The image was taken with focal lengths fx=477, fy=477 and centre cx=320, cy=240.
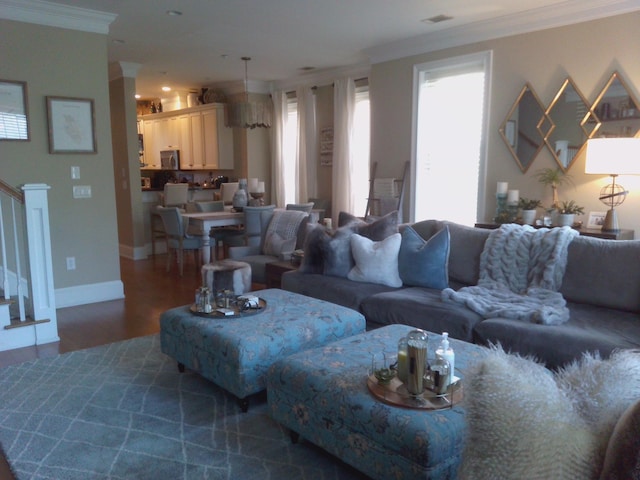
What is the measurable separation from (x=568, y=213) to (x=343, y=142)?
3.69m

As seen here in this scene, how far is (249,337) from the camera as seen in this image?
2643 mm

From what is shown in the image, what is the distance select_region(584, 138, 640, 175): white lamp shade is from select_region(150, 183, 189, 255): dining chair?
5.52m

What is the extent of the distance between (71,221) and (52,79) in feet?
4.54

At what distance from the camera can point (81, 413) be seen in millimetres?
2680

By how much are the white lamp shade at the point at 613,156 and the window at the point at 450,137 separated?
4.28 feet

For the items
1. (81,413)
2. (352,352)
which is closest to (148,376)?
(81,413)

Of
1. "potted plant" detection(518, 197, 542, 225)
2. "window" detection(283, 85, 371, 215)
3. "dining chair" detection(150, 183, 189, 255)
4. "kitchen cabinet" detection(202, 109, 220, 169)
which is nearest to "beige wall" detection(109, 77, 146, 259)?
"dining chair" detection(150, 183, 189, 255)

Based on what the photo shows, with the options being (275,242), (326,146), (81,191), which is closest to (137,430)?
(275,242)

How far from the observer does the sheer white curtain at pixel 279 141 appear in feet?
27.7

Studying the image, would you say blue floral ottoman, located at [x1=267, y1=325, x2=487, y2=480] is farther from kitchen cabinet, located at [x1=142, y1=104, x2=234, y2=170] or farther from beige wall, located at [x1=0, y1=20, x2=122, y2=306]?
kitchen cabinet, located at [x1=142, y1=104, x2=234, y2=170]

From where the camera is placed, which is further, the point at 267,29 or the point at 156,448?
the point at 267,29

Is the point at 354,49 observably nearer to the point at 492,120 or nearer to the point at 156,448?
the point at 492,120

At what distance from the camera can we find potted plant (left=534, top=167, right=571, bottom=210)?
457 centimetres

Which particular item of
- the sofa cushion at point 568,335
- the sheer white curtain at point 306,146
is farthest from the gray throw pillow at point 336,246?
the sheer white curtain at point 306,146
